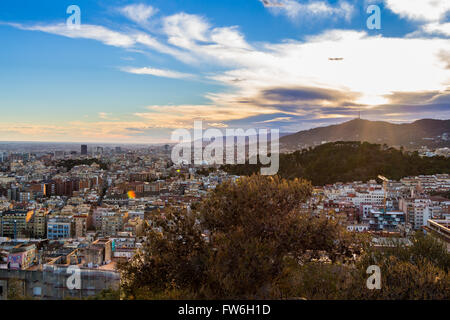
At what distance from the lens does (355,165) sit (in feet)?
106

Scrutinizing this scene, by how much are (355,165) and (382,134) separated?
854 cm

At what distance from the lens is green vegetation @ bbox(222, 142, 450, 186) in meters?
30.4

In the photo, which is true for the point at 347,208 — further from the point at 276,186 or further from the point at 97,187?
the point at 97,187

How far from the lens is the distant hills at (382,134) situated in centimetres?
3647

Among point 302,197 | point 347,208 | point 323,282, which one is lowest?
point 347,208

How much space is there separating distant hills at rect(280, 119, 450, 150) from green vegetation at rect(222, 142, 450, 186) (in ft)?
9.61

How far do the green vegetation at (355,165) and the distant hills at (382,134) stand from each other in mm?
2929

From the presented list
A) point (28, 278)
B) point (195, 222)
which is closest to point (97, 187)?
point (28, 278)

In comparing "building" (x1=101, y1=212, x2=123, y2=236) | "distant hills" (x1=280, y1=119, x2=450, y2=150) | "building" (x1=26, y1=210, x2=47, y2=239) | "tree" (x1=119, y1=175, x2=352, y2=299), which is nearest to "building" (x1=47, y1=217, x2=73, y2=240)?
"building" (x1=26, y1=210, x2=47, y2=239)

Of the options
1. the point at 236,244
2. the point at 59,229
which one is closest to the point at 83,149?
the point at 59,229

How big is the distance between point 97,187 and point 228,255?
30.6m

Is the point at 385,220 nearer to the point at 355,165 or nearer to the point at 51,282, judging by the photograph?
the point at 355,165

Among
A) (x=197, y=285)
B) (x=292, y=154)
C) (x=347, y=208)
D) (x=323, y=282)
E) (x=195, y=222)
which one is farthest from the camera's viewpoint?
(x=292, y=154)
